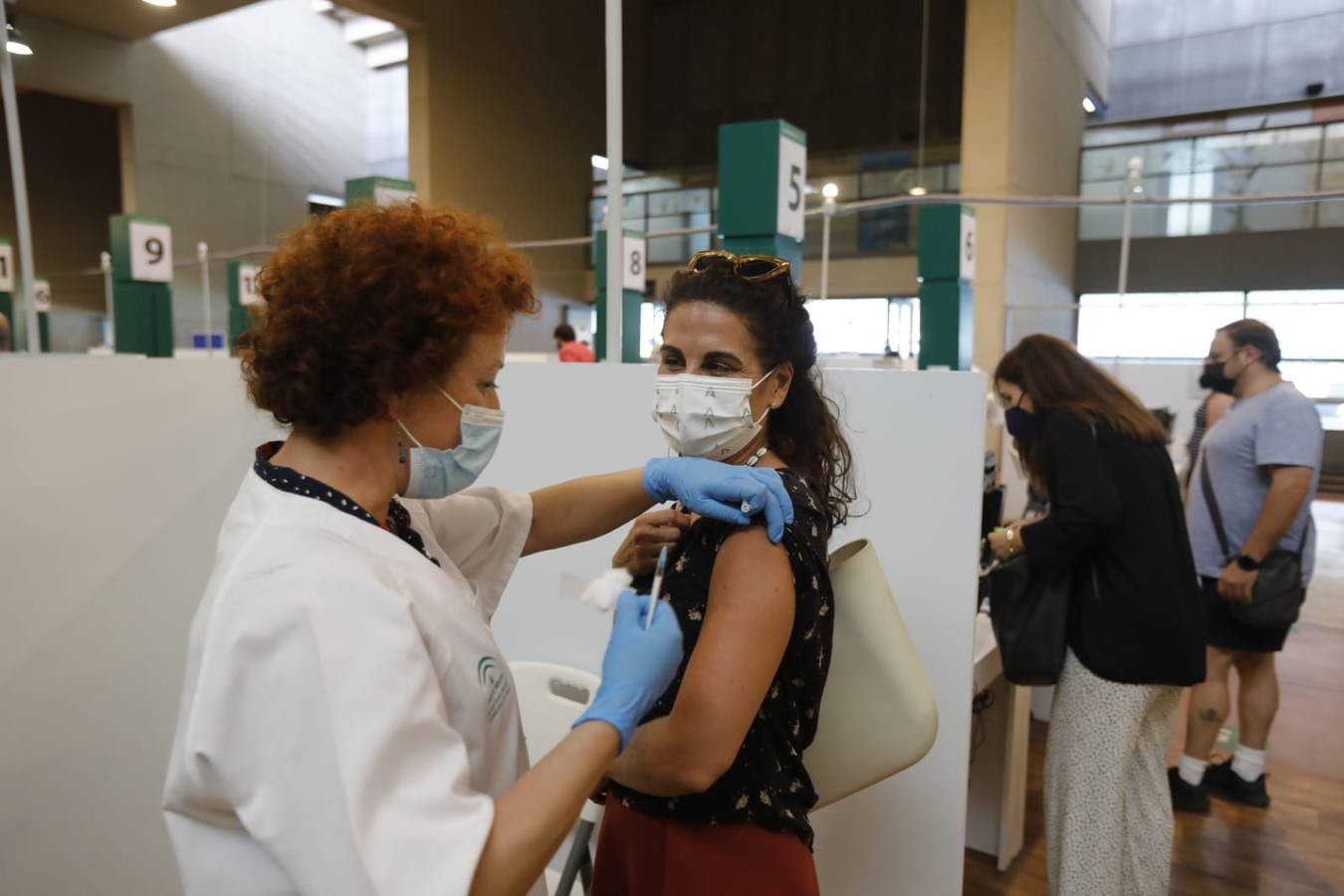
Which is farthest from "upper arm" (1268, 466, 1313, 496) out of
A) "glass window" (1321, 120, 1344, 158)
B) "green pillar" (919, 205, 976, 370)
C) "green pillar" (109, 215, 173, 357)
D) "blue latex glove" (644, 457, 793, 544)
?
"glass window" (1321, 120, 1344, 158)

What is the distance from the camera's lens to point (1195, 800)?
2.72m

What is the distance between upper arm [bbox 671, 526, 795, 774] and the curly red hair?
0.39m

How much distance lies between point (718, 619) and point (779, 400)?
0.43 metres

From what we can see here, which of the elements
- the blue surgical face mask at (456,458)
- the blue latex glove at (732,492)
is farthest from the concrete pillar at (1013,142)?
the blue surgical face mask at (456,458)

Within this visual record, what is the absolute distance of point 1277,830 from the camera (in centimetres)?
259

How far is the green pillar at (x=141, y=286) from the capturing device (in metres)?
2.13

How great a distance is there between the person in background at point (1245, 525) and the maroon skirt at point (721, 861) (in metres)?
2.17

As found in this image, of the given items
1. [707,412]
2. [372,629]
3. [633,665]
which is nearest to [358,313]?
[372,629]

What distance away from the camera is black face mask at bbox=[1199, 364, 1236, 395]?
9.22ft

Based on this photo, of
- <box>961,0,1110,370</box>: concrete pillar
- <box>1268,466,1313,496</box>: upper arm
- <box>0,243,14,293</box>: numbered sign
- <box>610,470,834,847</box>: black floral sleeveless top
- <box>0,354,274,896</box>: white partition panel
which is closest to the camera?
<box>610,470,834,847</box>: black floral sleeveless top

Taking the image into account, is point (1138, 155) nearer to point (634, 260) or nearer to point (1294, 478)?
point (634, 260)

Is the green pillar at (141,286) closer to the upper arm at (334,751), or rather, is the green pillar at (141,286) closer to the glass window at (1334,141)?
the upper arm at (334,751)

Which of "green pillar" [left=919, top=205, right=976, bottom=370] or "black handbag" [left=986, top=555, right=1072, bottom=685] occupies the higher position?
"green pillar" [left=919, top=205, right=976, bottom=370]

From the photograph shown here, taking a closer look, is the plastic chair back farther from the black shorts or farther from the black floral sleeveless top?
the black shorts
